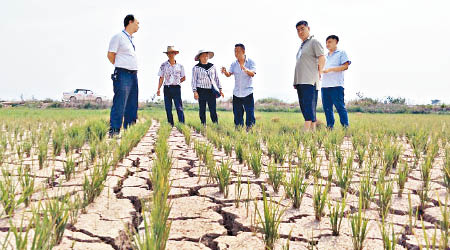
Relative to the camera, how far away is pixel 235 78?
17.1 feet

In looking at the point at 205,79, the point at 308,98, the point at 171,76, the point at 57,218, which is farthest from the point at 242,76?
the point at 57,218

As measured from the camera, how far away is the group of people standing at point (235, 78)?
4188 mm

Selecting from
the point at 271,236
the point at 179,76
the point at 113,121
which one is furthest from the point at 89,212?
the point at 179,76

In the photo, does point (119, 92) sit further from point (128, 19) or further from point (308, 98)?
point (308, 98)

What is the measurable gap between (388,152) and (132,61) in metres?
3.18

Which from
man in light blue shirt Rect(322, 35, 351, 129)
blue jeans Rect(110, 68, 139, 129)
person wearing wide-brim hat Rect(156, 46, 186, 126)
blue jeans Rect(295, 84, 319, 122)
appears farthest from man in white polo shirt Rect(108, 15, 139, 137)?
man in light blue shirt Rect(322, 35, 351, 129)

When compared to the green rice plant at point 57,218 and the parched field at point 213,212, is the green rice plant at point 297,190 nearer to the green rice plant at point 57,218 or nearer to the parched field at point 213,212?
the parched field at point 213,212

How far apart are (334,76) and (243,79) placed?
1333 mm

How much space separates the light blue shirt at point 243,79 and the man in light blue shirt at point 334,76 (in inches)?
42.8

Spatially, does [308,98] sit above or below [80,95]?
below

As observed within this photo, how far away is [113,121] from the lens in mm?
4180

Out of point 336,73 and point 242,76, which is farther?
point 242,76

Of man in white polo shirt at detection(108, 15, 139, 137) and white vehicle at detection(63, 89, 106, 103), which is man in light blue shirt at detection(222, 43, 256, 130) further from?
white vehicle at detection(63, 89, 106, 103)

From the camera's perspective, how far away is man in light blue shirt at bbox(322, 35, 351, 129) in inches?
186
